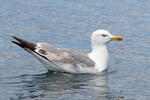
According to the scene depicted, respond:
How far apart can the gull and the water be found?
0.75 feet

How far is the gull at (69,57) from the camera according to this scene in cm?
1254

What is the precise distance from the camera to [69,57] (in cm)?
1274

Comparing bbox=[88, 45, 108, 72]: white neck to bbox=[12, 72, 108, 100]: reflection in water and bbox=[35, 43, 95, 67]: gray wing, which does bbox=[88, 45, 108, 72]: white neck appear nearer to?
bbox=[12, 72, 108, 100]: reflection in water

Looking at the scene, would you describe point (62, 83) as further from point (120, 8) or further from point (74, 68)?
point (120, 8)

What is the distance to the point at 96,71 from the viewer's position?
13.0 meters

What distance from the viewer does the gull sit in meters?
12.5

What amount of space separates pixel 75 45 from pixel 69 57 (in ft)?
9.05

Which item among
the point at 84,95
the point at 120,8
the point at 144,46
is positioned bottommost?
the point at 84,95

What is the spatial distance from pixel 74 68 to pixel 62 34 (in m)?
3.99

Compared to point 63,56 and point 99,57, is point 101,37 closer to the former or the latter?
point 99,57

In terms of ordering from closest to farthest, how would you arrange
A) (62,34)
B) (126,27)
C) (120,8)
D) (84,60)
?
(84,60), (62,34), (126,27), (120,8)

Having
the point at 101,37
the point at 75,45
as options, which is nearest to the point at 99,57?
the point at 101,37

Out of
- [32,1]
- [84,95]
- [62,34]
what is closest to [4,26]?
[62,34]

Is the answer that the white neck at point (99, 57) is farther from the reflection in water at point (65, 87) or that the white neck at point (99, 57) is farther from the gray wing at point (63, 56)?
the gray wing at point (63, 56)
